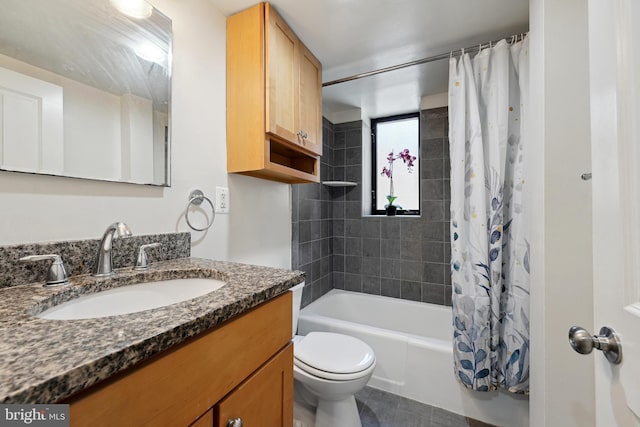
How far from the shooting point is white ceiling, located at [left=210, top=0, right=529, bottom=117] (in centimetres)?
122

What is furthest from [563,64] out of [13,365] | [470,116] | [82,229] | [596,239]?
[82,229]

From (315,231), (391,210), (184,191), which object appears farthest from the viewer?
(391,210)

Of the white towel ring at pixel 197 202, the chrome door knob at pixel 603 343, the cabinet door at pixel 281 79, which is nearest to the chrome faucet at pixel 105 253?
the white towel ring at pixel 197 202

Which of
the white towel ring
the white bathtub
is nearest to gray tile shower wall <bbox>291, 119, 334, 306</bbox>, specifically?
the white bathtub

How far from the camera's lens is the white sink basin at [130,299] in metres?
0.63

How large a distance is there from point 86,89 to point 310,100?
1.05m

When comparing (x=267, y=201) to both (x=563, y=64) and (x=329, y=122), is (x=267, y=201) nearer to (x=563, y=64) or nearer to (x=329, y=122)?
(x=329, y=122)

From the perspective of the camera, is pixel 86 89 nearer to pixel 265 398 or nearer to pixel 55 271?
pixel 55 271

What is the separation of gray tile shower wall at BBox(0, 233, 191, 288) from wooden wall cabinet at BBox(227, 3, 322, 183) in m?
0.49

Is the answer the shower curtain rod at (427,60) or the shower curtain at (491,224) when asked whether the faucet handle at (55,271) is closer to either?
the shower curtain at (491,224)

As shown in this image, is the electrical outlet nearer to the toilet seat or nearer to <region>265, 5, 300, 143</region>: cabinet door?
<region>265, 5, 300, 143</region>: cabinet door

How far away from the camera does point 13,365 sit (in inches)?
12.2

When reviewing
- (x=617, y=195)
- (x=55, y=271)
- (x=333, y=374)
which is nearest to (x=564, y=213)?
(x=617, y=195)

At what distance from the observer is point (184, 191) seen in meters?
1.09
